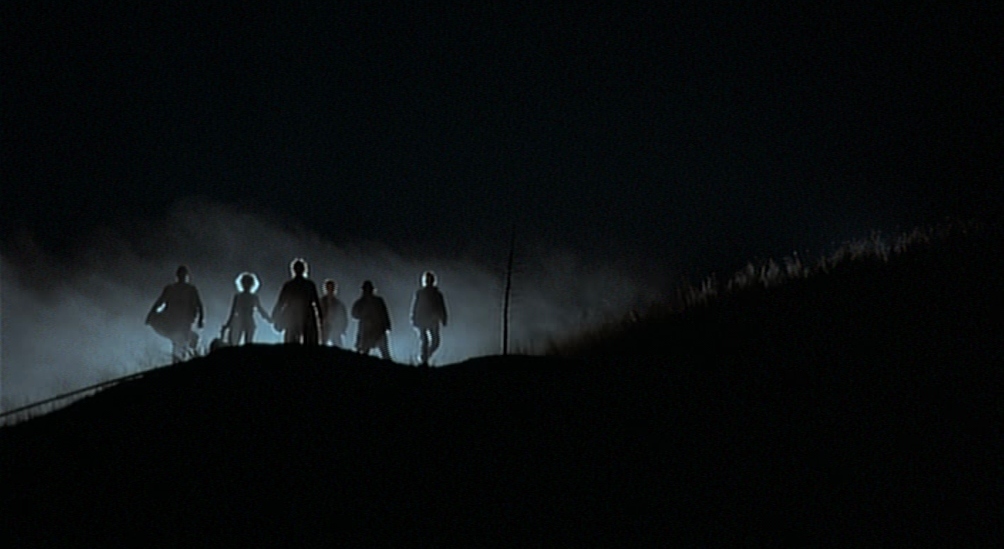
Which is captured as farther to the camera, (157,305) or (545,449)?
(157,305)

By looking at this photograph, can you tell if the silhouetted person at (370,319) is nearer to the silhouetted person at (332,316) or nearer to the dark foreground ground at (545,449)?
the silhouetted person at (332,316)

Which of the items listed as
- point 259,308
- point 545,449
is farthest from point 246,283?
point 545,449

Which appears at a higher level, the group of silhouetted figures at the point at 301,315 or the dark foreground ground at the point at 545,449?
the group of silhouetted figures at the point at 301,315

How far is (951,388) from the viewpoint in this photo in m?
12.6

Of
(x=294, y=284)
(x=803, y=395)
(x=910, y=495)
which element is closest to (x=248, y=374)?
(x=294, y=284)

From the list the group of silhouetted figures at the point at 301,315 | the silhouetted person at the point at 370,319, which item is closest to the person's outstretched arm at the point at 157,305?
the group of silhouetted figures at the point at 301,315

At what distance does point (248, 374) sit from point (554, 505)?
399cm

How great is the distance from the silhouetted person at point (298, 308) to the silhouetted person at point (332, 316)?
68 cm

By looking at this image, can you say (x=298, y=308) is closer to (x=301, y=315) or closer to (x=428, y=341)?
(x=301, y=315)

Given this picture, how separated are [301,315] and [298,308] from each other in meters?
0.10

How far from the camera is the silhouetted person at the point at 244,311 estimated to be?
51.5 ft

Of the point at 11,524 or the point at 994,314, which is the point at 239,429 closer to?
the point at 11,524

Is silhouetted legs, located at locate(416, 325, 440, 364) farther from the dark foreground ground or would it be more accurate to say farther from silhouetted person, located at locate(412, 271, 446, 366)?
the dark foreground ground

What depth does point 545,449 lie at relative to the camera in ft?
37.7
